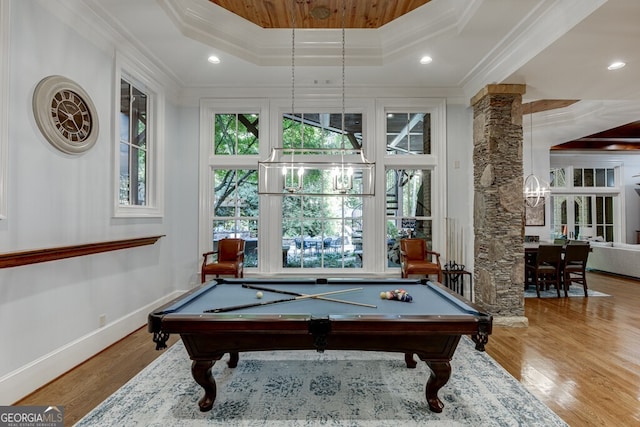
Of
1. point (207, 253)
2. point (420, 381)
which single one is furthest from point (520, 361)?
point (207, 253)

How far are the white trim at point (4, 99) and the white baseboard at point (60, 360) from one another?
1.16m

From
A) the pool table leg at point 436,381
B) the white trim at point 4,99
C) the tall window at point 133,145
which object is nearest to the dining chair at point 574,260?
the pool table leg at point 436,381

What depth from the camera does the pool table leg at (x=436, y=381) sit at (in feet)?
6.84

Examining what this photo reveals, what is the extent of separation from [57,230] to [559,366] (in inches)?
178

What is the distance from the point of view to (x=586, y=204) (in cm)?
905

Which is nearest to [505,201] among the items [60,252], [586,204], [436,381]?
[436,381]

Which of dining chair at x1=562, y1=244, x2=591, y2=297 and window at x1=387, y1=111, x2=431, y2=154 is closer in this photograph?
window at x1=387, y1=111, x2=431, y2=154

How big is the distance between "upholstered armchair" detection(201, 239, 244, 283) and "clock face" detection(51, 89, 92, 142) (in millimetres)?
2062

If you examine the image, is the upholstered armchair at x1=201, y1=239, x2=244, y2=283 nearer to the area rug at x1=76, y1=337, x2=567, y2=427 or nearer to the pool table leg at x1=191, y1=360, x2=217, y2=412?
the area rug at x1=76, y1=337, x2=567, y2=427

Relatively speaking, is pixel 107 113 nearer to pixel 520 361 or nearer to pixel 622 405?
pixel 520 361

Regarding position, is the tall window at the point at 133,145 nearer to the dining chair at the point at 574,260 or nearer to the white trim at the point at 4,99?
the white trim at the point at 4,99

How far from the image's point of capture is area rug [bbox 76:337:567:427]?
207 centimetres

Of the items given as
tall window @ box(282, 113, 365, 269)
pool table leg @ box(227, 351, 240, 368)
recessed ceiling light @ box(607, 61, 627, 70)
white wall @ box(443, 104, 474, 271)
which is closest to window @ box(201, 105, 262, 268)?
tall window @ box(282, 113, 365, 269)

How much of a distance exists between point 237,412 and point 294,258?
2828mm
